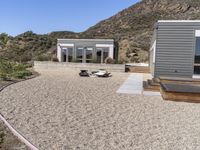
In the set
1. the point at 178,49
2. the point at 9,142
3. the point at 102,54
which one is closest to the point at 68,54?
the point at 102,54

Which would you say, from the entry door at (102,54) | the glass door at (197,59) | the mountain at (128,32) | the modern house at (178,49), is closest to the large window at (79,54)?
the entry door at (102,54)

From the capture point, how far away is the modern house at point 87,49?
83.1 feet

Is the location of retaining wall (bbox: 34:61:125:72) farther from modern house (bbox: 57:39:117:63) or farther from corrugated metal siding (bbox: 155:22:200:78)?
corrugated metal siding (bbox: 155:22:200:78)

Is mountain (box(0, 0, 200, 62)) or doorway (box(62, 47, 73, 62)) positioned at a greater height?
mountain (box(0, 0, 200, 62))

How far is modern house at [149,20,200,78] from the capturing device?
14.3m

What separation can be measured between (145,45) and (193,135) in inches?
1472

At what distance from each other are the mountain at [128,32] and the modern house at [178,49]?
780 inches

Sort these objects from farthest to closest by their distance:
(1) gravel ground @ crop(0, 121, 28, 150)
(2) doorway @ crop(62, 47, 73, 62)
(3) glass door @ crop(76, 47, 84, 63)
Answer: (2) doorway @ crop(62, 47, 73, 62)
(3) glass door @ crop(76, 47, 84, 63)
(1) gravel ground @ crop(0, 121, 28, 150)

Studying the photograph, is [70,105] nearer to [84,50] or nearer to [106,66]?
[106,66]

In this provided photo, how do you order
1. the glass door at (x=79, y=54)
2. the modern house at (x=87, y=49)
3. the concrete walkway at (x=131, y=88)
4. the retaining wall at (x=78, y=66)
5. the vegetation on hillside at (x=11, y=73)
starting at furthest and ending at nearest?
the glass door at (x=79, y=54), the modern house at (x=87, y=49), the retaining wall at (x=78, y=66), the vegetation on hillside at (x=11, y=73), the concrete walkway at (x=131, y=88)

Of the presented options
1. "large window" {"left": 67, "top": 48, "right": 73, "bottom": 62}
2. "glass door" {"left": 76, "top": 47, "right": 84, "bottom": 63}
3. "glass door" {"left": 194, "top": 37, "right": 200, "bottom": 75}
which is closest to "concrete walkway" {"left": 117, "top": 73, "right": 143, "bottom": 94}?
"glass door" {"left": 194, "top": 37, "right": 200, "bottom": 75}

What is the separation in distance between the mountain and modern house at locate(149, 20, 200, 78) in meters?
Result: 19.8

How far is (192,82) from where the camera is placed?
1293cm

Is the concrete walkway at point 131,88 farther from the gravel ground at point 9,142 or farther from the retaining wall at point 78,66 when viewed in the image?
the retaining wall at point 78,66
